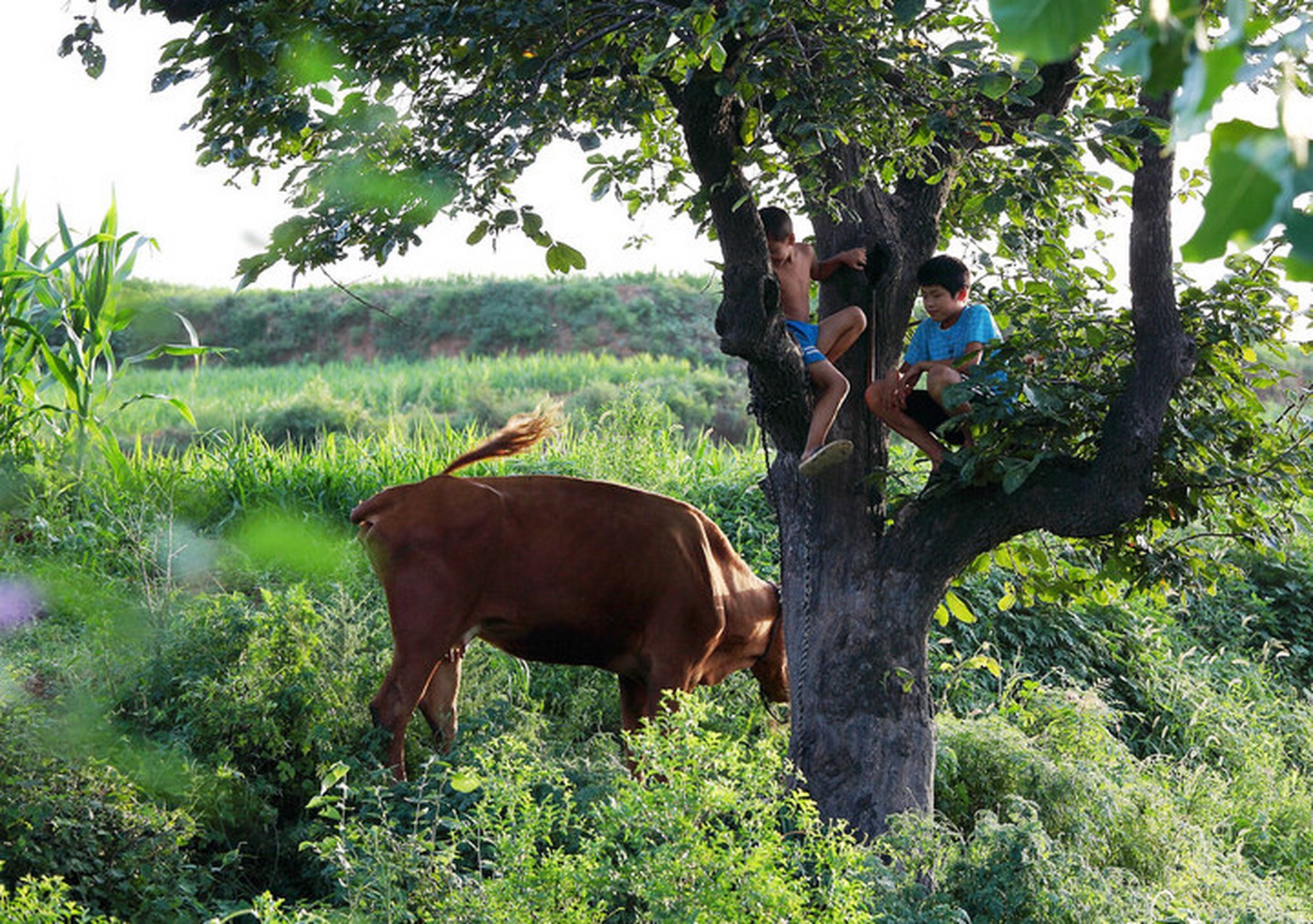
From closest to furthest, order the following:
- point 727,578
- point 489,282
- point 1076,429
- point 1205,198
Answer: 1. point 1205,198
2. point 1076,429
3. point 727,578
4. point 489,282

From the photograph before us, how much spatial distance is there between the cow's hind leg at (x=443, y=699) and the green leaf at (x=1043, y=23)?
198 inches

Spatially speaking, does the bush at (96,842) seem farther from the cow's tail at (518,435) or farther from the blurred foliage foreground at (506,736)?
the cow's tail at (518,435)

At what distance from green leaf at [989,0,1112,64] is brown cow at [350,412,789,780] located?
4.76 m

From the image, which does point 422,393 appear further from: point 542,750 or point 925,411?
point 925,411

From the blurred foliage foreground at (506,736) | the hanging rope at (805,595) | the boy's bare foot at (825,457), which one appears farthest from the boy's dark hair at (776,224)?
the blurred foliage foreground at (506,736)

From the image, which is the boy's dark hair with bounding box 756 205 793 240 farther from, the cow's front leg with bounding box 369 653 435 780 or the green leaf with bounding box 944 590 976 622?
the cow's front leg with bounding box 369 653 435 780

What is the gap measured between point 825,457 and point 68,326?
5.35 m

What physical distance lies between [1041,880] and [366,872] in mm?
1869

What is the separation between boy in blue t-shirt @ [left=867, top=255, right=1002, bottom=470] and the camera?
5195 millimetres

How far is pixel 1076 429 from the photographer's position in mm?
4941

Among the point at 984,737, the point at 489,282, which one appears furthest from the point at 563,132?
the point at 489,282

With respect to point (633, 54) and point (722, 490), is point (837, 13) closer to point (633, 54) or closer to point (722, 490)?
point (633, 54)

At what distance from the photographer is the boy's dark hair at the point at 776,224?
17.9 feet

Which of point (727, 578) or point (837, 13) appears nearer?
point (837, 13)
